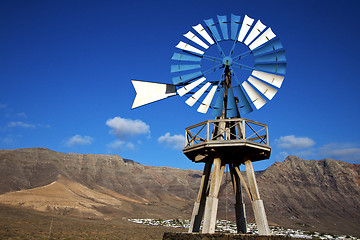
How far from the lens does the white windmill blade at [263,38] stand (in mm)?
13344

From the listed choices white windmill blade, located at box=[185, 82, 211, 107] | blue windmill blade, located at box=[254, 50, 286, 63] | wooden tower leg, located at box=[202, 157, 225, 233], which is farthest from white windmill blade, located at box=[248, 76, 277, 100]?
wooden tower leg, located at box=[202, 157, 225, 233]

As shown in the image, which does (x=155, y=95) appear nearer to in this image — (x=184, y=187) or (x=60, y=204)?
(x=60, y=204)

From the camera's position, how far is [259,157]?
12906 mm

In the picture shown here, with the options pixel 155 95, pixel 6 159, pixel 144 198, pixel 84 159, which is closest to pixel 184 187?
pixel 144 198

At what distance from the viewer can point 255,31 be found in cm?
1344

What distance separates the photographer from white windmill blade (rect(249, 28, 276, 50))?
43.8ft

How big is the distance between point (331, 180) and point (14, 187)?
88899 mm

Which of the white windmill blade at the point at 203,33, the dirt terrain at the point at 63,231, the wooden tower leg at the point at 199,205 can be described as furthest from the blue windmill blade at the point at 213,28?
the dirt terrain at the point at 63,231

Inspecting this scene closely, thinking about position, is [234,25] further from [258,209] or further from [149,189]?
[149,189]

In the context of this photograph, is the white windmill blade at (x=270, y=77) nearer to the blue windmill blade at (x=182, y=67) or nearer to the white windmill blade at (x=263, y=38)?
the white windmill blade at (x=263, y=38)

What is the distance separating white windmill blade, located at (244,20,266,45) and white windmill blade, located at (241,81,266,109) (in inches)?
69.5

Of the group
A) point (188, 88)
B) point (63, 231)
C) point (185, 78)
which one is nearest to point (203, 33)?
point (185, 78)

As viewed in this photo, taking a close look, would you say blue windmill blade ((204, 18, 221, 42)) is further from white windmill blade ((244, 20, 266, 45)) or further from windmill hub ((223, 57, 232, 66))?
white windmill blade ((244, 20, 266, 45))

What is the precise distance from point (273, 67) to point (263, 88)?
3.26 ft
